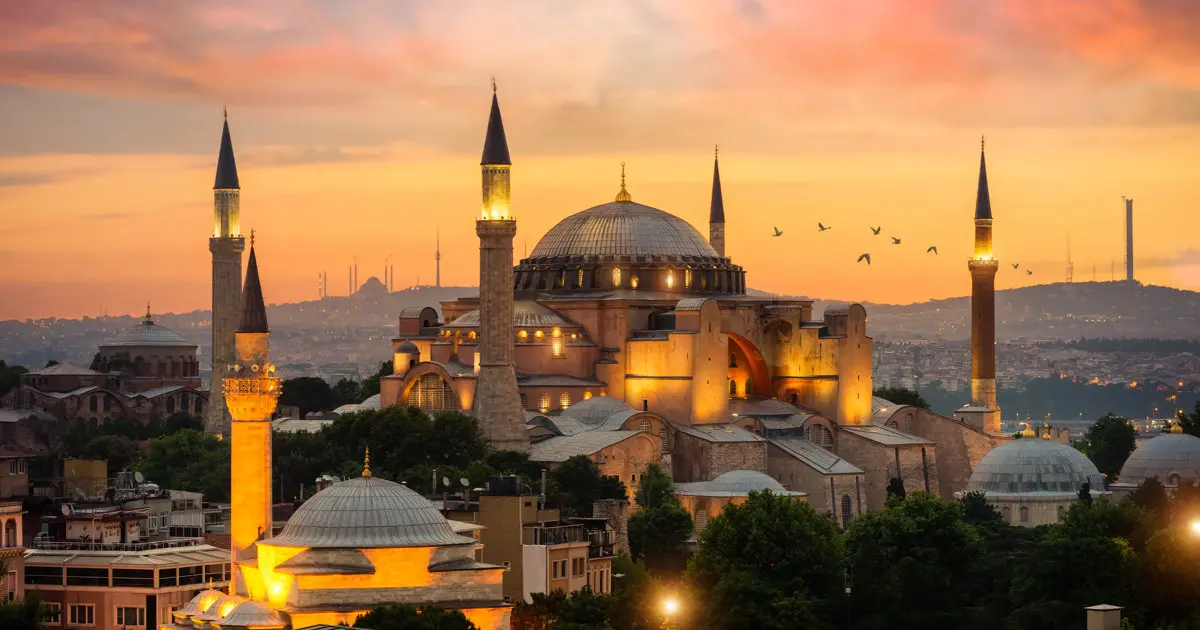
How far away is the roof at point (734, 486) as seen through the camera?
2825 inches

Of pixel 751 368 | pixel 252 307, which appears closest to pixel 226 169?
pixel 751 368

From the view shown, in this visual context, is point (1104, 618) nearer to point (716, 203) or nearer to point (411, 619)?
point (411, 619)

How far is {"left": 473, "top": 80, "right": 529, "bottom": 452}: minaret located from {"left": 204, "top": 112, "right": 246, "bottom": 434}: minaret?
13.8m

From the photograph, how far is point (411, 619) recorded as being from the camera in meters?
47.4

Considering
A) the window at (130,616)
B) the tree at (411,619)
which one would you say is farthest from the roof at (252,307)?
the tree at (411,619)

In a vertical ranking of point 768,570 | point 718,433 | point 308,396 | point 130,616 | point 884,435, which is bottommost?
point 130,616

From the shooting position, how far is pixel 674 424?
252ft

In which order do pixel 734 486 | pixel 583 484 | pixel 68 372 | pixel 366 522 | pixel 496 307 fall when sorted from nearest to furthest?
1. pixel 366 522
2. pixel 583 484
3. pixel 734 486
4. pixel 496 307
5. pixel 68 372

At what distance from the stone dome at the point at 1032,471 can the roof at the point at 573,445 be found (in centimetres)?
1075

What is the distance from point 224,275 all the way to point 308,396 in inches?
521

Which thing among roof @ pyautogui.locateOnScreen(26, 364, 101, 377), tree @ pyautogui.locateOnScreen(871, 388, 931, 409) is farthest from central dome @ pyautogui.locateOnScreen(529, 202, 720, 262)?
roof @ pyautogui.locateOnScreen(26, 364, 101, 377)

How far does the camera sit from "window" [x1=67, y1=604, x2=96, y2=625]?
184ft

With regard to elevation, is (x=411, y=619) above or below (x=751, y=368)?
below

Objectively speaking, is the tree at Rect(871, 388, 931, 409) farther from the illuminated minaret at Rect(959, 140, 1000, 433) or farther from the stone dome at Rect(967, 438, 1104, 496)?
the stone dome at Rect(967, 438, 1104, 496)
